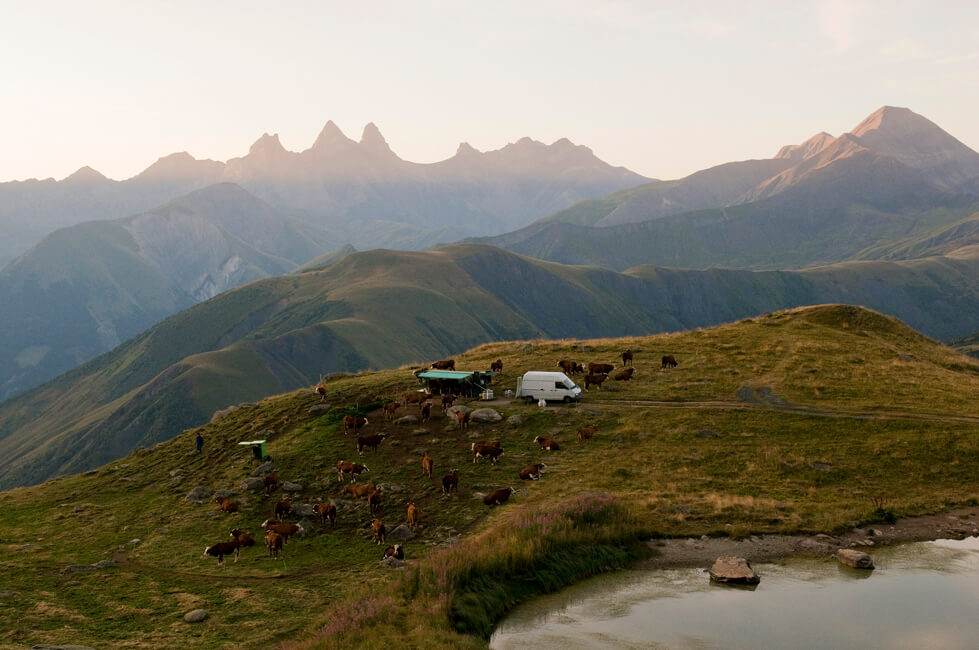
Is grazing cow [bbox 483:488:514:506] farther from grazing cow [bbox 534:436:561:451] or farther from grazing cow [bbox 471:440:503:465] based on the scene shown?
grazing cow [bbox 534:436:561:451]

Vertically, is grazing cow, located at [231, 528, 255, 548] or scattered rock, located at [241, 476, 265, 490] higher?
scattered rock, located at [241, 476, 265, 490]

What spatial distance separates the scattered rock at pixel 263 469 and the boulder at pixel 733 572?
3025 centimetres

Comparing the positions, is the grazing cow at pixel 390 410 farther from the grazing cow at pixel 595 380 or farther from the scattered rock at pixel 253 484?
the grazing cow at pixel 595 380

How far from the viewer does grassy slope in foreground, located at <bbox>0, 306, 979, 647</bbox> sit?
27.7 m

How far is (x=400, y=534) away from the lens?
120ft

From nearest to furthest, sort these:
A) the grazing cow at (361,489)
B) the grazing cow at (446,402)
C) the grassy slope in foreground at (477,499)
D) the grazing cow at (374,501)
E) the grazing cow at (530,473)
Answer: the grassy slope in foreground at (477,499)
the grazing cow at (374,501)
the grazing cow at (361,489)
the grazing cow at (530,473)
the grazing cow at (446,402)

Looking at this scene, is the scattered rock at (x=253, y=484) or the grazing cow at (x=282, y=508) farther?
the scattered rock at (x=253, y=484)

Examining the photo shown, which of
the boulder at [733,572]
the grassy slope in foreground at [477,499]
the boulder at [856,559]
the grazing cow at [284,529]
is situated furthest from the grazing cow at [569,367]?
the boulder at [856,559]

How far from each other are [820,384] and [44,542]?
55.1 m

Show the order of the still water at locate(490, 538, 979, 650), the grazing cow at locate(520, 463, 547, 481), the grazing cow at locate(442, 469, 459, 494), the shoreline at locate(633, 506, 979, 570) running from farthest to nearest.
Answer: the grazing cow at locate(520, 463, 547, 481) → the grazing cow at locate(442, 469, 459, 494) → the shoreline at locate(633, 506, 979, 570) → the still water at locate(490, 538, 979, 650)

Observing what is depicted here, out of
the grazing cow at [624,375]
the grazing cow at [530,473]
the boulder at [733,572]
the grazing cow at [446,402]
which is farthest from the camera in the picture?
the grazing cow at [624,375]

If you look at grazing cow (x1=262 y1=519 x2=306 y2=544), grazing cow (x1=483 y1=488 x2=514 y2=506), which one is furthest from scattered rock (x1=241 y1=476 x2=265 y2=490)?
grazing cow (x1=483 y1=488 x2=514 y2=506)

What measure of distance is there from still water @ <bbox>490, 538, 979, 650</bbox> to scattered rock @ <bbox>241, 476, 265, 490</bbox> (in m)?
23.7

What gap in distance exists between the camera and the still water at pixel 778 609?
24828mm
